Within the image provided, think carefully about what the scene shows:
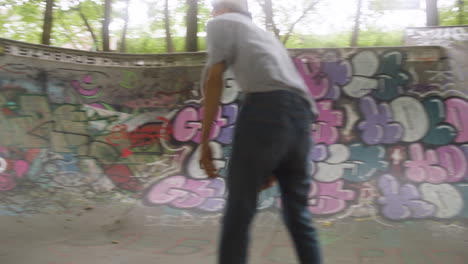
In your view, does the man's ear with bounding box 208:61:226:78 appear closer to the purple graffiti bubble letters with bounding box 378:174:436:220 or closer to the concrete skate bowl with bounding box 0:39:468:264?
the concrete skate bowl with bounding box 0:39:468:264

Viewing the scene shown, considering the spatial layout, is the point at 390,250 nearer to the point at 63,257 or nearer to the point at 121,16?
the point at 63,257

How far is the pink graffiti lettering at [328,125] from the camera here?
14.7 ft

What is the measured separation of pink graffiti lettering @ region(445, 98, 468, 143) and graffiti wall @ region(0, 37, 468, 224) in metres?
0.01

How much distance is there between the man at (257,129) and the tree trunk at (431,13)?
306 inches

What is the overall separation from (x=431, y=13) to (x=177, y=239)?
7.61 meters

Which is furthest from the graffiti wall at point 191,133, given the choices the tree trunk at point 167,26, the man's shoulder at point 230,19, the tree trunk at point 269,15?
the tree trunk at point 269,15

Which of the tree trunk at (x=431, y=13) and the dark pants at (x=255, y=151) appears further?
the tree trunk at (x=431, y=13)

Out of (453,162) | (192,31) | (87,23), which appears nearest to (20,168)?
(192,31)

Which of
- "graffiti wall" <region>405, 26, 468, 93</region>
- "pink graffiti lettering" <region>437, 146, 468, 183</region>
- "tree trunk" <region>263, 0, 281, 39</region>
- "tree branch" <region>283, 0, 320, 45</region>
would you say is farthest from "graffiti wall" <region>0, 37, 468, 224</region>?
"tree branch" <region>283, 0, 320, 45</region>

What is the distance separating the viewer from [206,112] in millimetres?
1791

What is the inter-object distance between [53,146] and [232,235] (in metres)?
4.09

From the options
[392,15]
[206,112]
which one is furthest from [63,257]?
[392,15]

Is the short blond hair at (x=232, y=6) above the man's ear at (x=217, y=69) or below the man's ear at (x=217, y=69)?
above

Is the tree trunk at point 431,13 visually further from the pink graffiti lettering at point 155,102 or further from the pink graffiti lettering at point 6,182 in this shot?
the pink graffiti lettering at point 6,182
